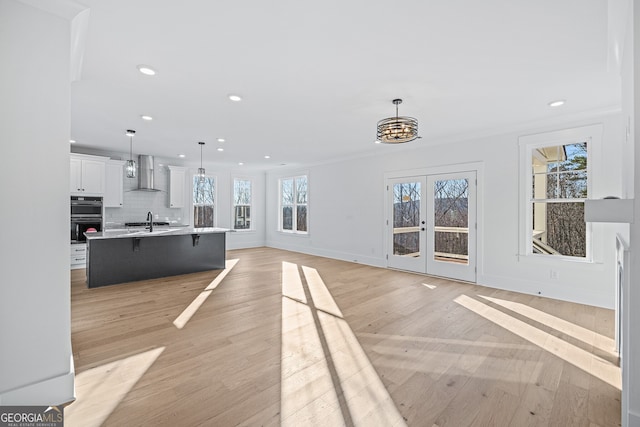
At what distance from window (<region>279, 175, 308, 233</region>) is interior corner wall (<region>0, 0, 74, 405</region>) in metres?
6.99

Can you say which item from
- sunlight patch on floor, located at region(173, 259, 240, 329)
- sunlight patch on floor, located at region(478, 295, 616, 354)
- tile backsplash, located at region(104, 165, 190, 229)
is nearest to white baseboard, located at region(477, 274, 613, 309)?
sunlight patch on floor, located at region(478, 295, 616, 354)

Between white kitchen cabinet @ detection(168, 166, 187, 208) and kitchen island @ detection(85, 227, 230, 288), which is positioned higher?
white kitchen cabinet @ detection(168, 166, 187, 208)

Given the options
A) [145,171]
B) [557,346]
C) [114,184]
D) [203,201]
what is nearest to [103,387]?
[557,346]

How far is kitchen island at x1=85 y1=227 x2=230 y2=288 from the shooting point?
4.81 metres

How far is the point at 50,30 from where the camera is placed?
6.22ft

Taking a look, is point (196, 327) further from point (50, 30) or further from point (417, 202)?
point (417, 202)

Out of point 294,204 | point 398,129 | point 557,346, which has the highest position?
point 398,129

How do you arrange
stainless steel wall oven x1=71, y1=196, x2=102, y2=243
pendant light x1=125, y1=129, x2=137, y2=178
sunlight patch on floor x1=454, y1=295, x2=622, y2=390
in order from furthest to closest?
stainless steel wall oven x1=71, y1=196, x2=102, y2=243 < pendant light x1=125, y1=129, x2=137, y2=178 < sunlight patch on floor x1=454, y1=295, x2=622, y2=390

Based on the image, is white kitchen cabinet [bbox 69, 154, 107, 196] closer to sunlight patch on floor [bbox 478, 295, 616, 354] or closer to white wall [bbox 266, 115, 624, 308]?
white wall [bbox 266, 115, 624, 308]

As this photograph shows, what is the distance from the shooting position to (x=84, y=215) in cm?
624

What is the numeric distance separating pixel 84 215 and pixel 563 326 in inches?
330

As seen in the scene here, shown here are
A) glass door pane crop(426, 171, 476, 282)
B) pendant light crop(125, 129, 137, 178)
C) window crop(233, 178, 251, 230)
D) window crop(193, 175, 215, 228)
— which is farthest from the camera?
window crop(233, 178, 251, 230)

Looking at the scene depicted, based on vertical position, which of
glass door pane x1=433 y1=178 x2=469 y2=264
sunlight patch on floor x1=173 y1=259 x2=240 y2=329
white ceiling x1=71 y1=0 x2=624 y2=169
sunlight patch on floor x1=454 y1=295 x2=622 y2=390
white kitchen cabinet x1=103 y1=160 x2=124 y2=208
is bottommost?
sunlight patch on floor x1=454 y1=295 x2=622 y2=390

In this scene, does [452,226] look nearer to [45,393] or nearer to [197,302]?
[197,302]
